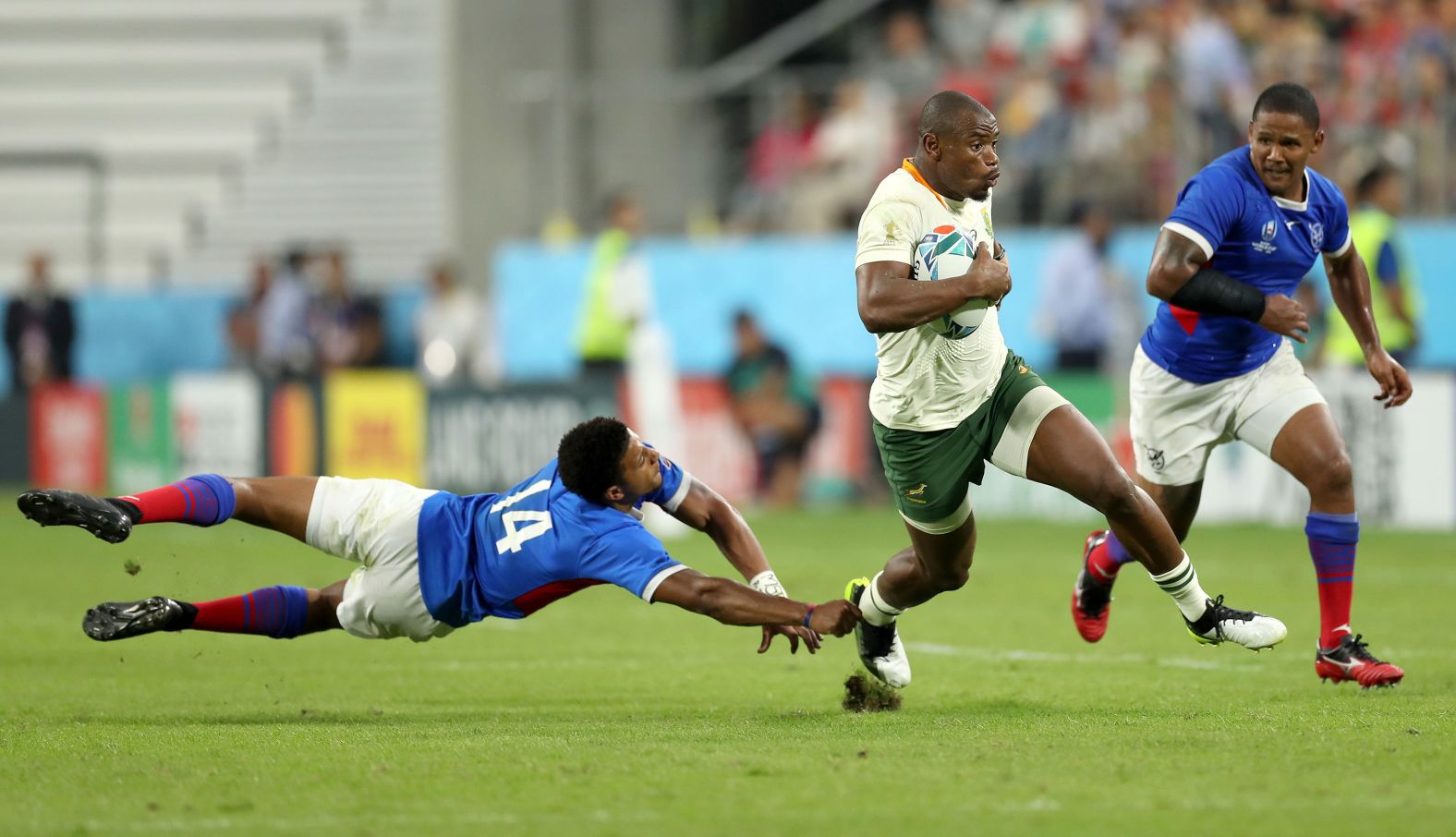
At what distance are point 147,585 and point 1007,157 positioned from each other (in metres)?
10.3

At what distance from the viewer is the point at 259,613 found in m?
7.76

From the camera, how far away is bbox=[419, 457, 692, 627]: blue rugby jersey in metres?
7.09

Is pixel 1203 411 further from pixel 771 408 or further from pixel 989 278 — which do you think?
pixel 771 408

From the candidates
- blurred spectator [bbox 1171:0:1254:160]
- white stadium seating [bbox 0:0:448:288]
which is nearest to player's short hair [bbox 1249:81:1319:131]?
blurred spectator [bbox 1171:0:1254:160]

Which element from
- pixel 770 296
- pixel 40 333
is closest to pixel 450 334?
pixel 770 296

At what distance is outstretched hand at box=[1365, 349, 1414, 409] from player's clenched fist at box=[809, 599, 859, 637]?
9.30 ft

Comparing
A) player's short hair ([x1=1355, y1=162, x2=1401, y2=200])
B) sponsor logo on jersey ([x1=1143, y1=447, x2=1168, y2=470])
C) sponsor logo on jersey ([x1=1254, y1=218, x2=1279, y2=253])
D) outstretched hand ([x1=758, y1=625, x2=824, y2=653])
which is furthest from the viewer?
player's short hair ([x1=1355, y1=162, x2=1401, y2=200])

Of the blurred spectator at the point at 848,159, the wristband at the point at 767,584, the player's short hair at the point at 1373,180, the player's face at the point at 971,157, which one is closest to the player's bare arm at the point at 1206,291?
the player's face at the point at 971,157

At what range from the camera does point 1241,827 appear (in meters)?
5.17

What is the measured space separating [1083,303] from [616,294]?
4763 millimetres

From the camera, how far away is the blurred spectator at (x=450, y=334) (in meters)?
21.1

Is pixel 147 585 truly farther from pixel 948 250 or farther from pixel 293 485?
pixel 948 250

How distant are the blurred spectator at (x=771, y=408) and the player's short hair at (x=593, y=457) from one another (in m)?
11.1

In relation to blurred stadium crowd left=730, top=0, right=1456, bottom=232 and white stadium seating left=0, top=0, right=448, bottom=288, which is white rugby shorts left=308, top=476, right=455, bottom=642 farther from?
white stadium seating left=0, top=0, right=448, bottom=288
